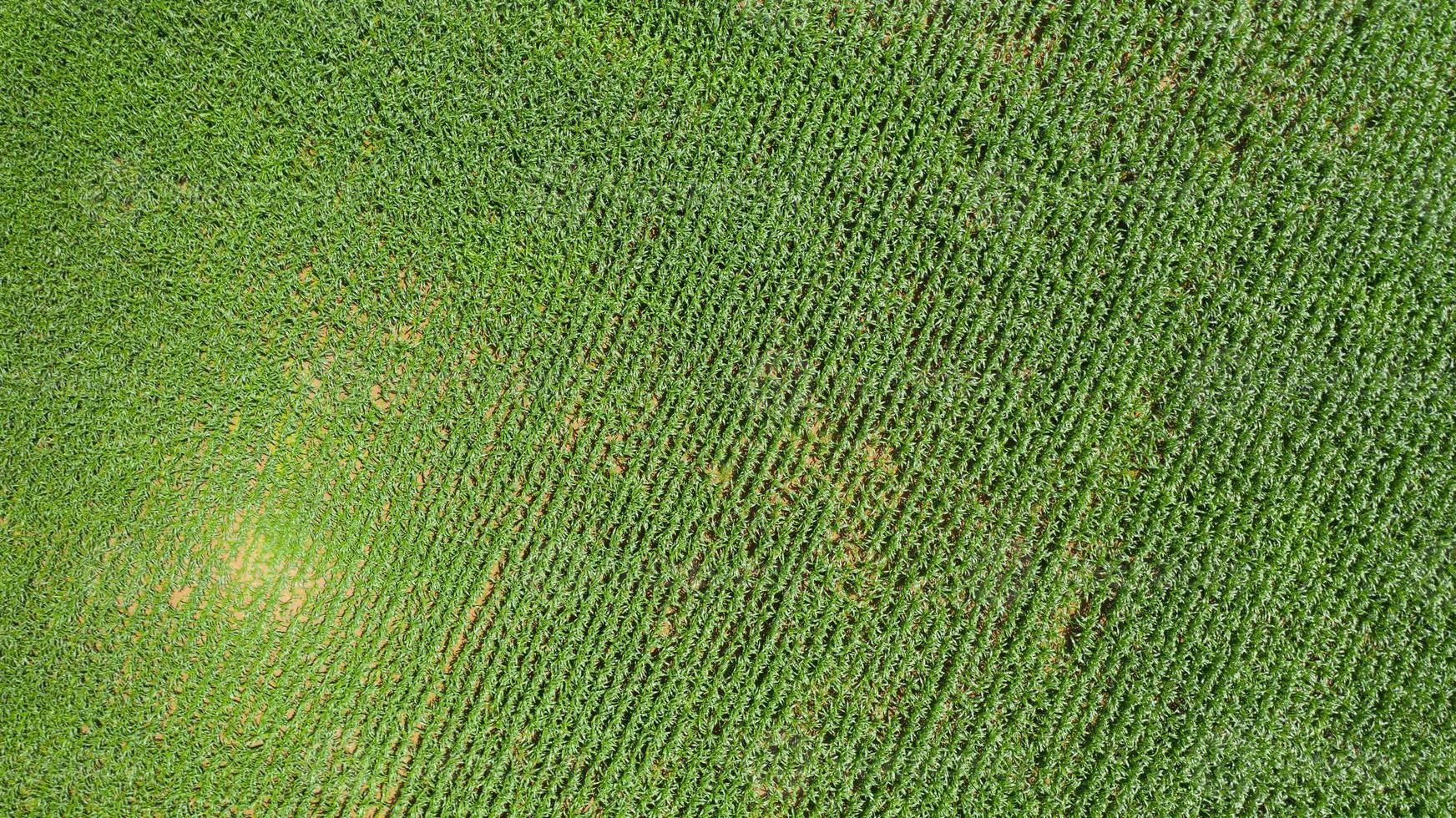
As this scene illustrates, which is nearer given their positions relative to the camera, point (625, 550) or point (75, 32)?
point (625, 550)

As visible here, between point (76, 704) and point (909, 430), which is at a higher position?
point (909, 430)

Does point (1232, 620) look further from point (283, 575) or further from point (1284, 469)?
point (283, 575)

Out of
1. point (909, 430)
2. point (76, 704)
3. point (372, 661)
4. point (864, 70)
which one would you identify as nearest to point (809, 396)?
point (909, 430)

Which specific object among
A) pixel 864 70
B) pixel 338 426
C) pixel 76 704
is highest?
pixel 864 70

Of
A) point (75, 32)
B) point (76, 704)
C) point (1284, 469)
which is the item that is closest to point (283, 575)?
point (76, 704)

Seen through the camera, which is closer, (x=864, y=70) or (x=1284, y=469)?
(x=1284, y=469)

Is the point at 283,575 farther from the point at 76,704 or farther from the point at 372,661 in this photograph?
the point at 76,704
